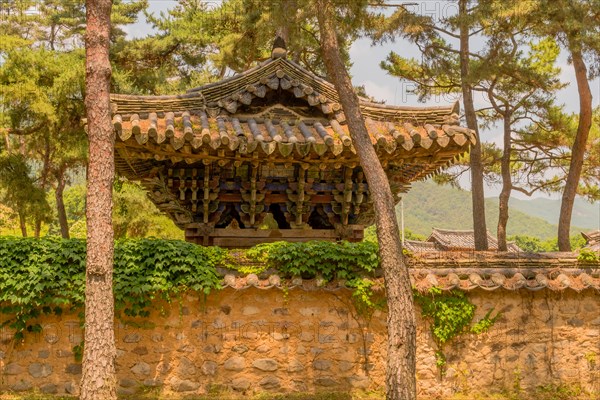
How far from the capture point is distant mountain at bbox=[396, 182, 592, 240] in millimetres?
102750

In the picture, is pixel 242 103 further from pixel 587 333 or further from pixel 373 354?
pixel 587 333

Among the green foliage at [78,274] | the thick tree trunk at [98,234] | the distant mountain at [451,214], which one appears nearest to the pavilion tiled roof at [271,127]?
the thick tree trunk at [98,234]

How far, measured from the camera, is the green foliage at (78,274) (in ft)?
25.0

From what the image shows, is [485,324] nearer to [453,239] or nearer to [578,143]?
[578,143]

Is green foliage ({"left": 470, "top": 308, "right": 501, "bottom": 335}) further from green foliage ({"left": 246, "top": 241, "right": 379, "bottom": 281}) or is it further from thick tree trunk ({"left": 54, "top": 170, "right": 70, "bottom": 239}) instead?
thick tree trunk ({"left": 54, "top": 170, "right": 70, "bottom": 239})

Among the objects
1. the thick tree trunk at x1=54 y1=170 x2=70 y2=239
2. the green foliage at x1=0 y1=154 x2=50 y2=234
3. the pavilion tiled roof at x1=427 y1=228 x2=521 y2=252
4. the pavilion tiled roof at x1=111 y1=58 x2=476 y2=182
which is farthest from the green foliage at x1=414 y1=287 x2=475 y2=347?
the pavilion tiled roof at x1=427 y1=228 x2=521 y2=252

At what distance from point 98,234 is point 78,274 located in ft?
5.23

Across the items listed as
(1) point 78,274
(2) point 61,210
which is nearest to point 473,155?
(1) point 78,274

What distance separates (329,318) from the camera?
8.33 metres

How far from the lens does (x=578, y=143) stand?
46.2 ft

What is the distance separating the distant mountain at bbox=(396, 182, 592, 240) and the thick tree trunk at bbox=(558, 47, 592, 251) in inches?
3292

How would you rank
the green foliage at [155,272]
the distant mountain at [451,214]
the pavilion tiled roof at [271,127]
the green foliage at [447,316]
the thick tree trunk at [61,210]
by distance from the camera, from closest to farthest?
the pavilion tiled roof at [271,127] → the green foliage at [155,272] → the green foliage at [447,316] → the thick tree trunk at [61,210] → the distant mountain at [451,214]

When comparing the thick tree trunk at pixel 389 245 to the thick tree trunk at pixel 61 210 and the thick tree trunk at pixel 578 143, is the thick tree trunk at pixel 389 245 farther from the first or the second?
the thick tree trunk at pixel 61 210

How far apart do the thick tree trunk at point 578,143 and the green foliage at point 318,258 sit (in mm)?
8182
